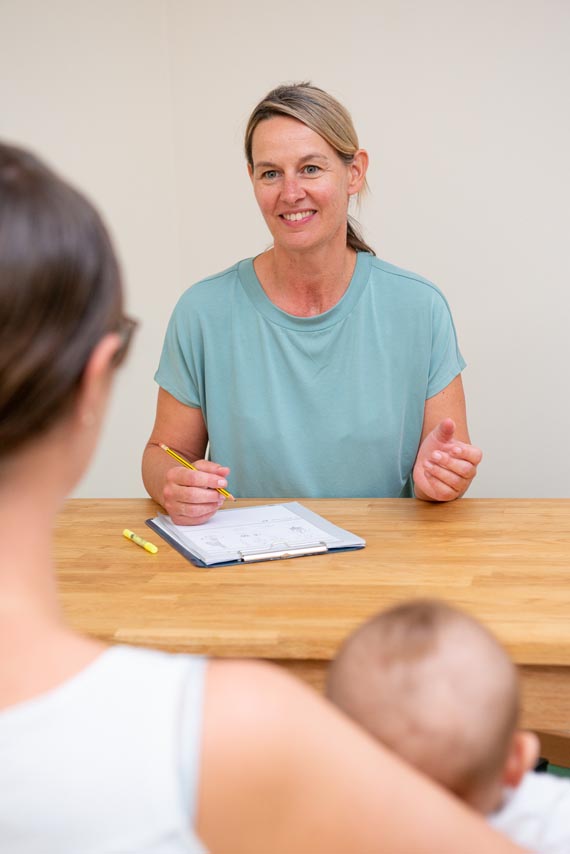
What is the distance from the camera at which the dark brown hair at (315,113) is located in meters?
2.33

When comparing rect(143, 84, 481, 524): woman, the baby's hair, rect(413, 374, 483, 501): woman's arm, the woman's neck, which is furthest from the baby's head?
the woman's neck

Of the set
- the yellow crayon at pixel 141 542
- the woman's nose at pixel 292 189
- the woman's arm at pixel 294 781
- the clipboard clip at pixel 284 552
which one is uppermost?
the woman's nose at pixel 292 189

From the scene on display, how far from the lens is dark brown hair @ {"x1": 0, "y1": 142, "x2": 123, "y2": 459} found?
26.2 inches

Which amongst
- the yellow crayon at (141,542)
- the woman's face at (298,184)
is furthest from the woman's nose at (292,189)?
the yellow crayon at (141,542)

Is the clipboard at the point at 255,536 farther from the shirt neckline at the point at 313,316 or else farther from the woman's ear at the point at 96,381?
the woman's ear at the point at 96,381

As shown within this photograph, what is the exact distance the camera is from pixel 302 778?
71 cm

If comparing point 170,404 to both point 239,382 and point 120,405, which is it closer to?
point 239,382

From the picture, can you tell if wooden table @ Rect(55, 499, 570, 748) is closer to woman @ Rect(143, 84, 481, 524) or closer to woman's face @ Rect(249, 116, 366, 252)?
woman @ Rect(143, 84, 481, 524)

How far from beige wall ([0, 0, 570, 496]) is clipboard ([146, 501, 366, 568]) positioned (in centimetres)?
162

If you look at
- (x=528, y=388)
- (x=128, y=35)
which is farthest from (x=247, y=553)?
(x=128, y=35)

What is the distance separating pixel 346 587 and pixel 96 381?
3.16 feet

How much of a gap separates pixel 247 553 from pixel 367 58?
92.8 inches

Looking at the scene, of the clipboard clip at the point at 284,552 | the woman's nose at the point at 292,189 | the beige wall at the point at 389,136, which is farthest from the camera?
the beige wall at the point at 389,136

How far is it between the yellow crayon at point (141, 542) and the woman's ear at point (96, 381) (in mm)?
1125
